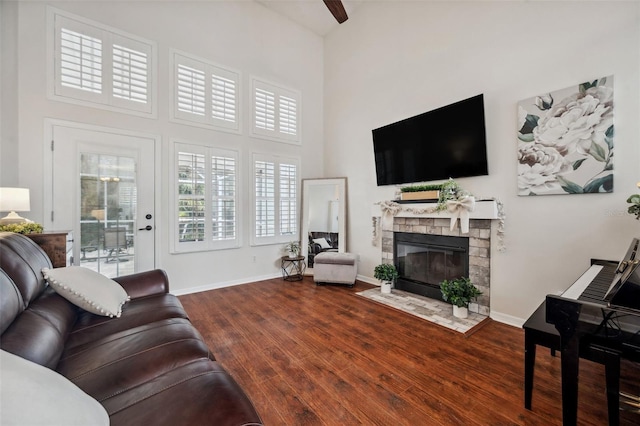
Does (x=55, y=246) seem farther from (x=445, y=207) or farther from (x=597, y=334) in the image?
(x=445, y=207)

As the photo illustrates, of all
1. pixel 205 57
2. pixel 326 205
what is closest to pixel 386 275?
pixel 326 205

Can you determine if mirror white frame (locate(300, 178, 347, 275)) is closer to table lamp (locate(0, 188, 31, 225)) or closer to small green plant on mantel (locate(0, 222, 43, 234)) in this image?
small green plant on mantel (locate(0, 222, 43, 234))

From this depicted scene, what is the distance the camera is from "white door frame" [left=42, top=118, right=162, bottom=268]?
2.88 metres

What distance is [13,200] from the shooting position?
2.33 metres

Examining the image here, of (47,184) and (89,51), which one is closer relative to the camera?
(47,184)

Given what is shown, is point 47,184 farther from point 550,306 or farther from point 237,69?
point 550,306

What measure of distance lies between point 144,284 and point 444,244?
3190 mm

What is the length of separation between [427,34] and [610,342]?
3.69 metres

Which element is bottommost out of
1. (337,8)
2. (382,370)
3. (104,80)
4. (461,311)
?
(382,370)

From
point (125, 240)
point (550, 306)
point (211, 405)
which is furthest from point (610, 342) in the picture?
point (125, 240)

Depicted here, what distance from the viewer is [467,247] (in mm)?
3016

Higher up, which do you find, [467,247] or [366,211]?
[366,211]

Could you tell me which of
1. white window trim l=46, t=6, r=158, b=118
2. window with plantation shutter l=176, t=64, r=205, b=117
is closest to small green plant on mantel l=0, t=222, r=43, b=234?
white window trim l=46, t=6, r=158, b=118

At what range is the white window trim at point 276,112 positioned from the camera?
4332mm
